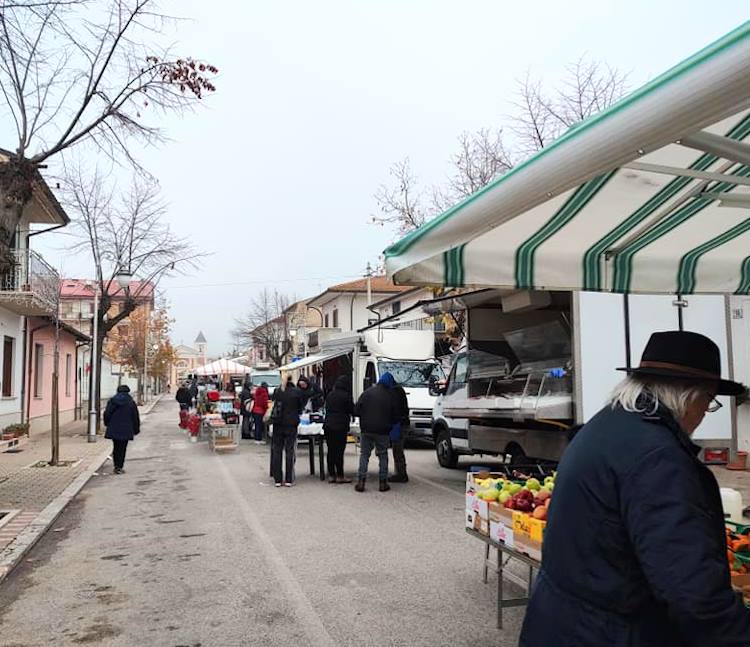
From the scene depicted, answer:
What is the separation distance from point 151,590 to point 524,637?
4.69m

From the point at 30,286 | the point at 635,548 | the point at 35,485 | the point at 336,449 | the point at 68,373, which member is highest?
the point at 30,286

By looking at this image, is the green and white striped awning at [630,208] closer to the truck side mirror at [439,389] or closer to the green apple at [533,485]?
Result: the green apple at [533,485]

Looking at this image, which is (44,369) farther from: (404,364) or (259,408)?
(404,364)

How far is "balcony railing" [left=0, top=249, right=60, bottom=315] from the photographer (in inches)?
754

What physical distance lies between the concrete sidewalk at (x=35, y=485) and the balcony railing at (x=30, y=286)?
3781 mm

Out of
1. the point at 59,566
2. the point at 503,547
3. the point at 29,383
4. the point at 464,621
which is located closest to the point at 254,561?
the point at 59,566

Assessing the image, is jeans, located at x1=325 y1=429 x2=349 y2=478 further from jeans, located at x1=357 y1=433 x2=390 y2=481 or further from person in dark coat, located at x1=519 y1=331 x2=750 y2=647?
person in dark coat, located at x1=519 y1=331 x2=750 y2=647

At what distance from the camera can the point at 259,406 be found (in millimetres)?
20078

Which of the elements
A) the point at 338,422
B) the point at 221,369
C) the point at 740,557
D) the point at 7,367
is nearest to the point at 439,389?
the point at 338,422

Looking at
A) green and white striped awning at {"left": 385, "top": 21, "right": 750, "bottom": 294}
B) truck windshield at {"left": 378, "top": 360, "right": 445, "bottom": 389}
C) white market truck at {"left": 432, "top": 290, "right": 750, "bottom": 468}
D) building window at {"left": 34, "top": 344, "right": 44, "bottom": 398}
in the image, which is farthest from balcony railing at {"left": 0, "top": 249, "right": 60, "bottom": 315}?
green and white striped awning at {"left": 385, "top": 21, "right": 750, "bottom": 294}

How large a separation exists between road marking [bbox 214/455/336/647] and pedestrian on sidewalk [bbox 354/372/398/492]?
2104 millimetres

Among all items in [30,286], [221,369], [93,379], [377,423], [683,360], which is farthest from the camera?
[221,369]

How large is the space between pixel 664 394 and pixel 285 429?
10205 millimetres

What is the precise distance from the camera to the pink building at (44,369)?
23.9 m
